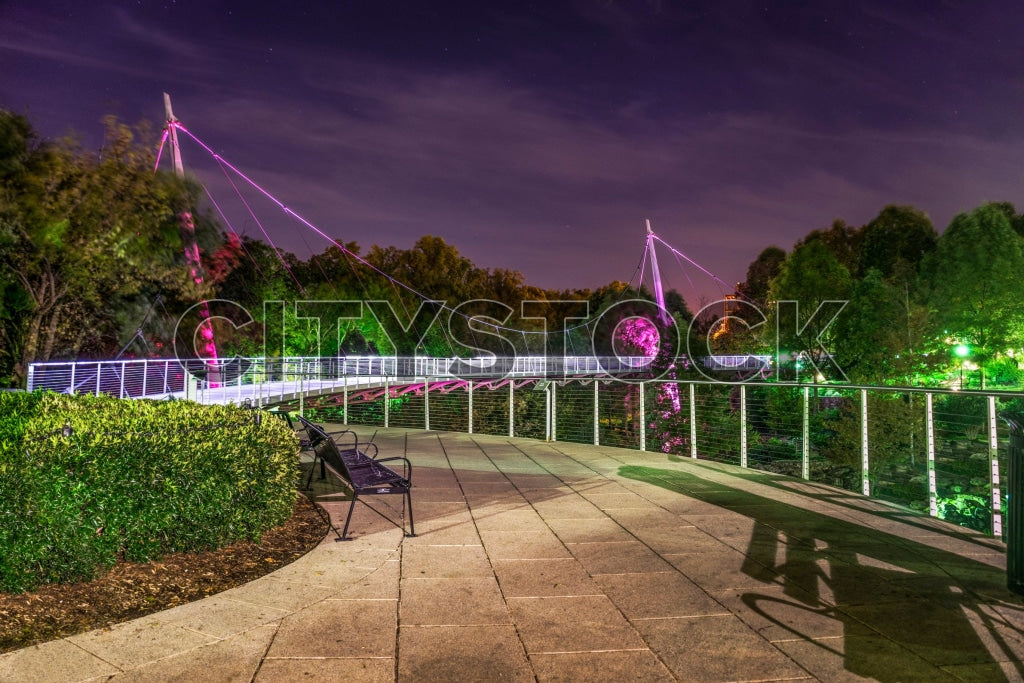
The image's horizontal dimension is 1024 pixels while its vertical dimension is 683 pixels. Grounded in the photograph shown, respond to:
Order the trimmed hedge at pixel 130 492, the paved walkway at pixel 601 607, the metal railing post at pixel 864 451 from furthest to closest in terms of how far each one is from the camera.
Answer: the metal railing post at pixel 864 451, the trimmed hedge at pixel 130 492, the paved walkway at pixel 601 607

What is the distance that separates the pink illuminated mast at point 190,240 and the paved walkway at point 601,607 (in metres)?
14.5

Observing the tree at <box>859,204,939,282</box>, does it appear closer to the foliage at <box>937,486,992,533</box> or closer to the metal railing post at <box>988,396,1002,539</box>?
the foliage at <box>937,486,992,533</box>

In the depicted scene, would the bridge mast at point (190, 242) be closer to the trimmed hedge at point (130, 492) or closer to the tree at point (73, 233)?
the tree at point (73, 233)

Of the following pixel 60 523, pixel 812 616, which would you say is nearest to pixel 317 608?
pixel 60 523

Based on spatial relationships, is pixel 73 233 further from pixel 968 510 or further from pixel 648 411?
pixel 968 510

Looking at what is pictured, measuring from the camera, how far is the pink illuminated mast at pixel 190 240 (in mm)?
18984

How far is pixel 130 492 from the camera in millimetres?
4348

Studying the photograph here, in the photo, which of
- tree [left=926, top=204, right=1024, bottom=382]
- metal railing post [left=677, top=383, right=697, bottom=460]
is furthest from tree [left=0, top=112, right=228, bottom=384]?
tree [left=926, top=204, right=1024, bottom=382]

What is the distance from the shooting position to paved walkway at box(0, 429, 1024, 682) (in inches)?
126

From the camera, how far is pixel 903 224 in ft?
195

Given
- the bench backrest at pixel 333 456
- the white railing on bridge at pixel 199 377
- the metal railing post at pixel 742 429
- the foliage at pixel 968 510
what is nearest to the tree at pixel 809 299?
the foliage at pixel 968 510

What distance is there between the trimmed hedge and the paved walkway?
25.0 inches

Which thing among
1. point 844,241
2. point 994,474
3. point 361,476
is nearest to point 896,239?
point 844,241

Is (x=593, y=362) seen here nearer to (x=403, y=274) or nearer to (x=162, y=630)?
(x=403, y=274)
